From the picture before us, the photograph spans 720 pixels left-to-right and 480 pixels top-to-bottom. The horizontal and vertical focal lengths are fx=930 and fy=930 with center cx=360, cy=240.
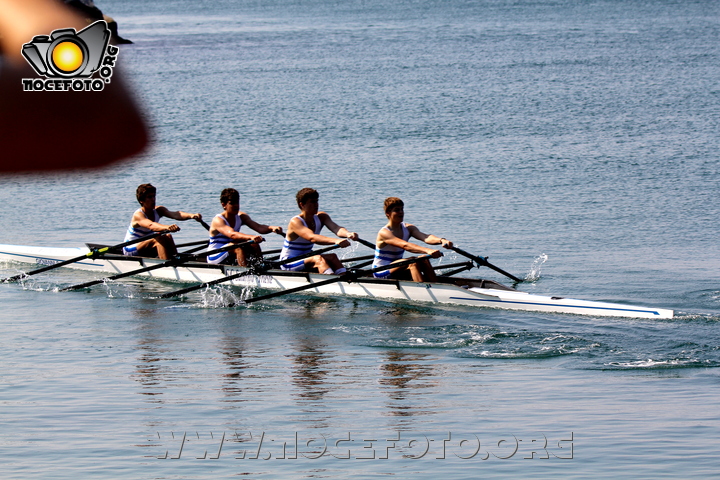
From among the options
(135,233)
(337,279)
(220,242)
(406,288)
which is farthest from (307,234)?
(135,233)

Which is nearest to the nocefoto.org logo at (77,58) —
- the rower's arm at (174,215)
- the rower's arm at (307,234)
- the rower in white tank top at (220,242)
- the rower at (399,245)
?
the rower at (399,245)

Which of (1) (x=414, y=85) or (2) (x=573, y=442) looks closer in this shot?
(2) (x=573, y=442)

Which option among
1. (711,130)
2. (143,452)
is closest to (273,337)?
(143,452)

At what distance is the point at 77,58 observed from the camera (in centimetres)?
532

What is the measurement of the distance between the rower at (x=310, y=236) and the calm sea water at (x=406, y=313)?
1.81 ft

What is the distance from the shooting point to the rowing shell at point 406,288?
1247 centimetres

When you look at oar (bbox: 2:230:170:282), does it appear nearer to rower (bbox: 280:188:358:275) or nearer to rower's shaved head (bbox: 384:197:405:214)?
rower (bbox: 280:188:358:275)

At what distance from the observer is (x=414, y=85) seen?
4303 centimetres

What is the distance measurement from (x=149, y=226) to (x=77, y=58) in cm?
1034

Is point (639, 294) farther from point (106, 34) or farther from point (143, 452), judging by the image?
point (106, 34)

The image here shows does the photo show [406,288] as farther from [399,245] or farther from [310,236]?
[310,236]

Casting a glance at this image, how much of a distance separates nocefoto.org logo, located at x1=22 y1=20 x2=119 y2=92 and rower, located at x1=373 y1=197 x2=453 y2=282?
26.4 ft

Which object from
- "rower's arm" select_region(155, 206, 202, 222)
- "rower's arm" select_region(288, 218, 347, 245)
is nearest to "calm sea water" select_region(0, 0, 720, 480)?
"rower's arm" select_region(288, 218, 347, 245)

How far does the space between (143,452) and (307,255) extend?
6504 millimetres
